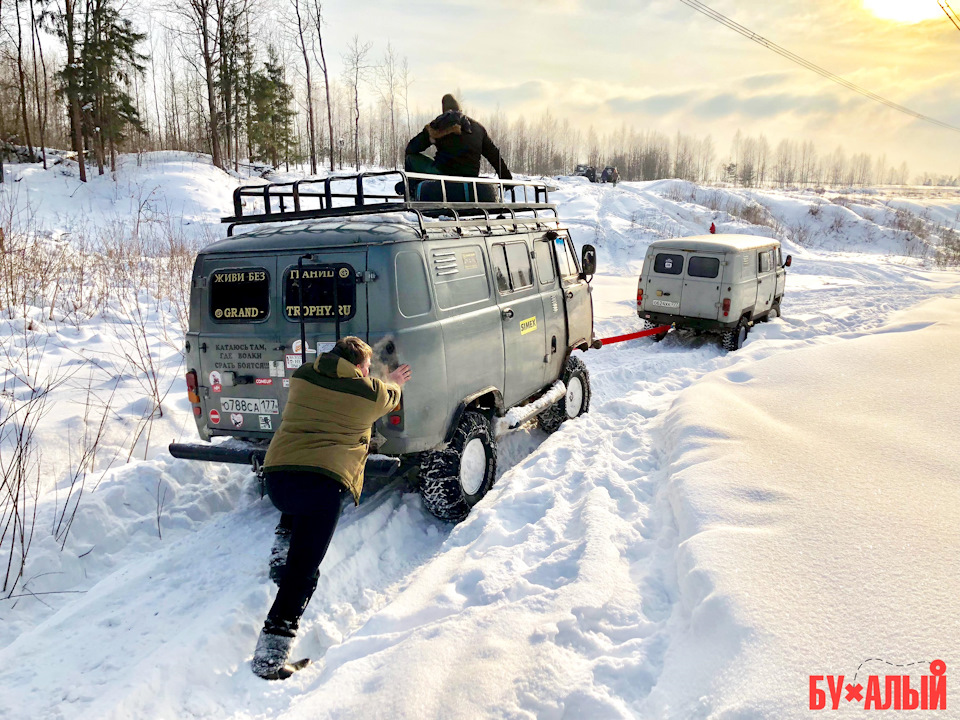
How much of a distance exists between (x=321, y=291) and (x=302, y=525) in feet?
5.60

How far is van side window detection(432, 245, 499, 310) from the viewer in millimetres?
4566

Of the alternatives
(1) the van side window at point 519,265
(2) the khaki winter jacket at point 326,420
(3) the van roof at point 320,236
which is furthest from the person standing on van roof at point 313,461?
Answer: (1) the van side window at point 519,265

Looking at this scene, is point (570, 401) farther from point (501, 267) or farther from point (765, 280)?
point (765, 280)

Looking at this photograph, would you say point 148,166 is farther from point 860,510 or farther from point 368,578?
point 860,510

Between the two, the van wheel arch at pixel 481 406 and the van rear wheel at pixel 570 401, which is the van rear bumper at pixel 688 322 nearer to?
the van rear wheel at pixel 570 401

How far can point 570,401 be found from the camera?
23.3 ft

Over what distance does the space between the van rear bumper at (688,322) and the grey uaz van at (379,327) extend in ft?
22.5

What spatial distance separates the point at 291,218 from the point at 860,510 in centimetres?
475

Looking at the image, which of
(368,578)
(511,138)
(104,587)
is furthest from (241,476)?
(511,138)

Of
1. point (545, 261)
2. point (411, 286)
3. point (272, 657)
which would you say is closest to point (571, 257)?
point (545, 261)

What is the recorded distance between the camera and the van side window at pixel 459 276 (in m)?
4.57

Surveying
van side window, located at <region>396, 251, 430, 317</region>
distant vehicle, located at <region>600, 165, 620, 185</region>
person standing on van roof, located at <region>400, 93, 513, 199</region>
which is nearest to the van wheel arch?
van side window, located at <region>396, 251, 430, 317</region>

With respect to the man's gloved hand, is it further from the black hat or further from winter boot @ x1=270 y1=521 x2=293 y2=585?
the black hat

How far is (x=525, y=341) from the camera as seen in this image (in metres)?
5.81
